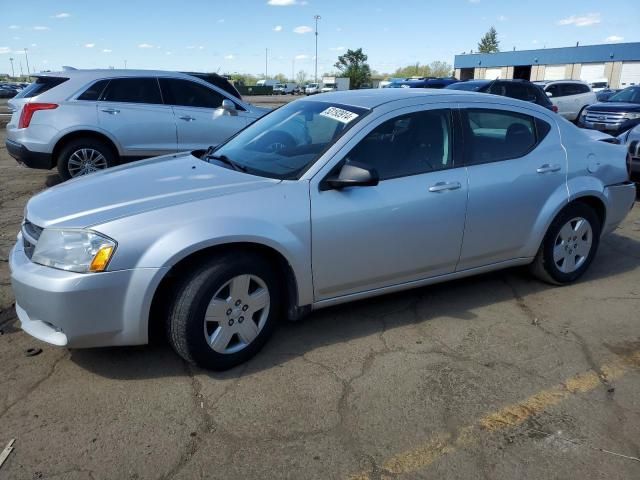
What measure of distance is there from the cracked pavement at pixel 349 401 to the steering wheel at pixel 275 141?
1242 mm

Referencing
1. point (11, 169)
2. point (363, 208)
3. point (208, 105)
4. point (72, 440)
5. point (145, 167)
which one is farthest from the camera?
point (11, 169)

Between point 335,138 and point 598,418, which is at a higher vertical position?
point 335,138

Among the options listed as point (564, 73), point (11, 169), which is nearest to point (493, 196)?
point (11, 169)

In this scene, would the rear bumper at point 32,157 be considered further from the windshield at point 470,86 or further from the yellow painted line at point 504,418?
the windshield at point 470,86

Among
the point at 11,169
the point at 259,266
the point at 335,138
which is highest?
the point at 335,138

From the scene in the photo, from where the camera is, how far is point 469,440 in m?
2.61

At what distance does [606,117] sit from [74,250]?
13880 millimetres

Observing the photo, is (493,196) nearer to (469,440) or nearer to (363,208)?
(363,208)

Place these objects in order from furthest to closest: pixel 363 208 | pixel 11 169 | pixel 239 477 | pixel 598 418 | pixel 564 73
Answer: pixel 564 73
pixel 11 169
pixel 363 208
pixel 598 418
pixel 239 477

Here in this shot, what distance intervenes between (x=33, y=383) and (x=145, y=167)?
157cm

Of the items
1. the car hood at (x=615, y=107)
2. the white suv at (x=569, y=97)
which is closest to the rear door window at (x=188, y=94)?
the car hood at (x=615, y=107)

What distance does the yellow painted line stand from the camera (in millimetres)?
2451

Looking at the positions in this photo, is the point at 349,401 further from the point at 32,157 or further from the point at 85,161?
the point at 32,157

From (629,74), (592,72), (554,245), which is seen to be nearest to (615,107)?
(554,245)
